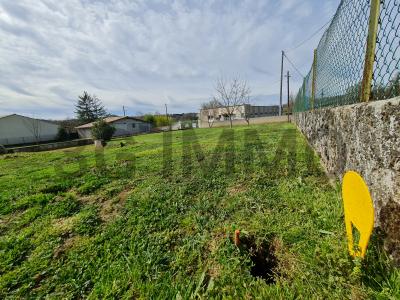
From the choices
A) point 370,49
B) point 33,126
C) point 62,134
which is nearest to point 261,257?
point 370,49

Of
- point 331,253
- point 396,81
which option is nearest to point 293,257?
point 331,253

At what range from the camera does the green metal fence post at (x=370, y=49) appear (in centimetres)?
165

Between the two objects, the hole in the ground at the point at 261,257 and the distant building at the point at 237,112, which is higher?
the distant building at the point at 237,112

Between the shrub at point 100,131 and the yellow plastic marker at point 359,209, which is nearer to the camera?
the yellow plastic marker at point 359,209

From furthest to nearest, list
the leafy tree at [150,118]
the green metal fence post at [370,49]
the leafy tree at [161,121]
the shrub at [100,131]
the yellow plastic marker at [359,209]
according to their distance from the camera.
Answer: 1. the leafy tree at [161,121]
2. the leafy tree at [150,118]
3. the shrub at [100,131]
4. the green metal fence post at [370,49]
5. the yellow plastic marker at [359,209]

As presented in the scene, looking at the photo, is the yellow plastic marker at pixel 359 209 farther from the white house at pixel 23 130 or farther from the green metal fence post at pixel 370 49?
the white house at pixel 23 130

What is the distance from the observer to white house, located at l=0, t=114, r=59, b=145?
3102 centimetres

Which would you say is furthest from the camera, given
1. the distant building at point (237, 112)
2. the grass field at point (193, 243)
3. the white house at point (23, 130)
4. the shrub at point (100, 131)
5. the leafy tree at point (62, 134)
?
the distant building at point (237, 112)

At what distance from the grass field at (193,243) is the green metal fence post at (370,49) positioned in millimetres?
1168

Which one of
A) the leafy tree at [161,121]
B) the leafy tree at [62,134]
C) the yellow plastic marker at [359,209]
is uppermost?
the leafy tree at [161,121]

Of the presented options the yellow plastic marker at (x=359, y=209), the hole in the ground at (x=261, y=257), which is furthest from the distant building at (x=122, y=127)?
the yellow plastic marker at (x=359, y=209)

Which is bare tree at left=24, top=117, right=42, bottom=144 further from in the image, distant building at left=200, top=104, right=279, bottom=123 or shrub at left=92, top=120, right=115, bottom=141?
distant building at left=200, top=104, right=279, bottom=123

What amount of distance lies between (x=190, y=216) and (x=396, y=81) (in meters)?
2.25

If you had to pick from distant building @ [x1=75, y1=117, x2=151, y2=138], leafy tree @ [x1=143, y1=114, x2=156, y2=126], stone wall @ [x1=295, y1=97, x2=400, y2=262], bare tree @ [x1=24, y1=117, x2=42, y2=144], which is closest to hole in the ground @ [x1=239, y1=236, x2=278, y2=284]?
stone wall @ [x1=295, y1=97, x2=400, y2=262]
